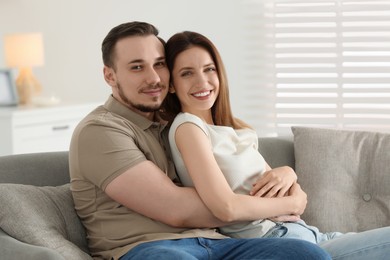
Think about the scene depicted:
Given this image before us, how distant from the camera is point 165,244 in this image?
2.54 meters

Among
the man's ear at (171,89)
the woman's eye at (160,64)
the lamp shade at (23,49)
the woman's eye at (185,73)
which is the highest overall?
the woman's eye at (160,64)

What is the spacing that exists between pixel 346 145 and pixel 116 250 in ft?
3.62


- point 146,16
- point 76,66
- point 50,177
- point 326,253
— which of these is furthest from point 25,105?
point 326,253

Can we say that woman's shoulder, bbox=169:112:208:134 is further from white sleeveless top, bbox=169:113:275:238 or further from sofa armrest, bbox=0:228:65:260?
sofa armrest, bbox=0:228:65:260

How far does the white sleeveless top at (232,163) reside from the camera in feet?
9.02

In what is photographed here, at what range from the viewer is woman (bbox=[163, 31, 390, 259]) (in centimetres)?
264

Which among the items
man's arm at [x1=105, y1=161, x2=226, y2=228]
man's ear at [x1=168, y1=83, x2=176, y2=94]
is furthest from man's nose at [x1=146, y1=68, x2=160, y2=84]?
man's arm at [x1=105, y1=161, x2=226, y2=228]

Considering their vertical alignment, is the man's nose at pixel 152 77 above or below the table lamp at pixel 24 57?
above

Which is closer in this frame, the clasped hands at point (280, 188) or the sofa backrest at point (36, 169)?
the clasped hands at point (280, 188)

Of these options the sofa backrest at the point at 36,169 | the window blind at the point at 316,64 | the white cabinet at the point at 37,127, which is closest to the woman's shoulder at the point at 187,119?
the sofa backrest at the point at 36,169

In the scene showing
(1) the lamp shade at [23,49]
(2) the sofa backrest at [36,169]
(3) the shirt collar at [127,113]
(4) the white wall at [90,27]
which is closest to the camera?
(3) the shirt collar at [127,113]

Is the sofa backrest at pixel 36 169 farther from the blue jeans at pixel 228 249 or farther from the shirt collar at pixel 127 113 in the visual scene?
the blue jeans at pixel 228 249

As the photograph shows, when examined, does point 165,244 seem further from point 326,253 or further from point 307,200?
point 307,200

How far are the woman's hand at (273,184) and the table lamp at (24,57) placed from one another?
2.84 meters
